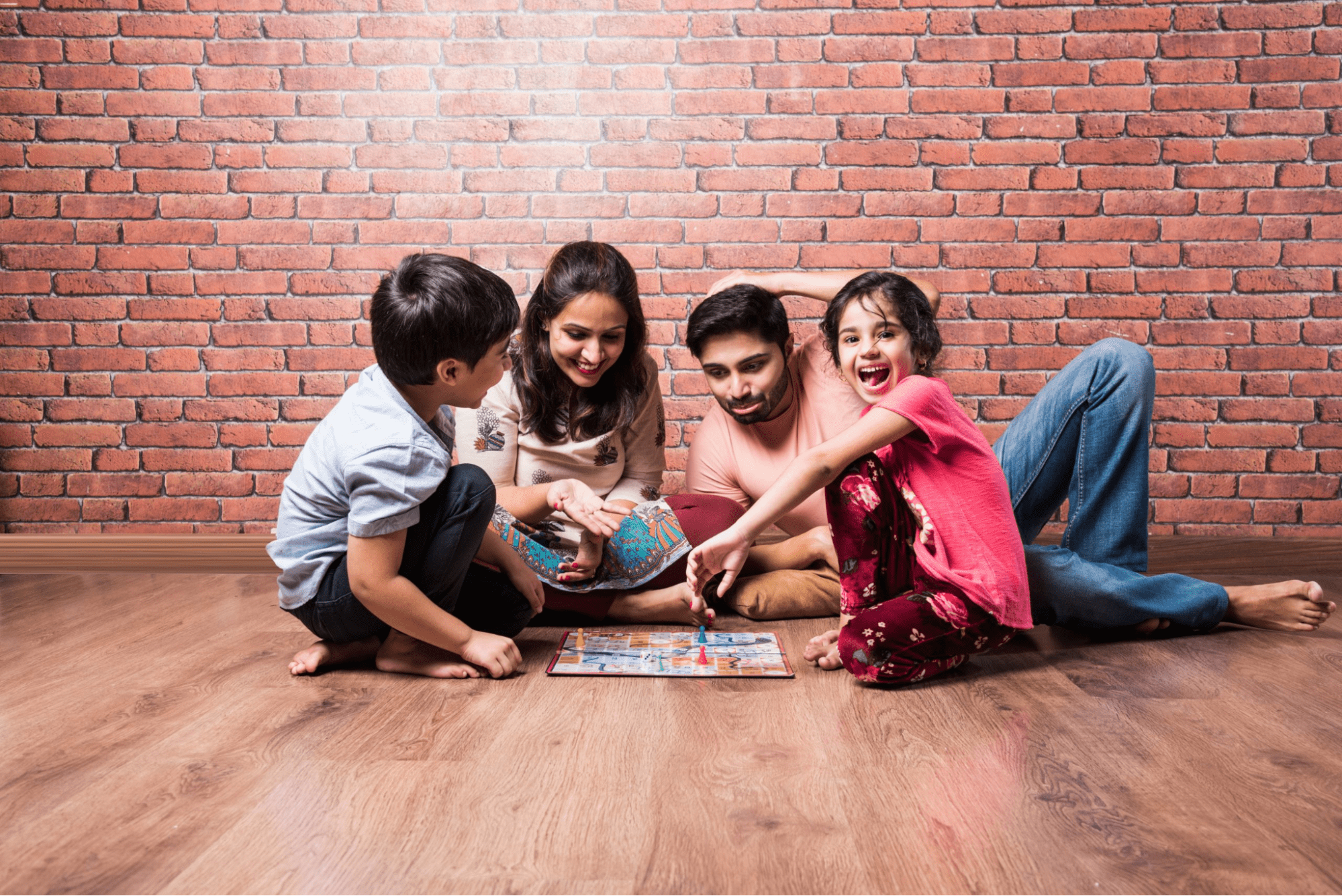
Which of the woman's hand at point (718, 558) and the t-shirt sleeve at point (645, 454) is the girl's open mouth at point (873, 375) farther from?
the t-shirt sleeve at point (645, 454)

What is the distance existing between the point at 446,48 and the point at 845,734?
2.30 meters

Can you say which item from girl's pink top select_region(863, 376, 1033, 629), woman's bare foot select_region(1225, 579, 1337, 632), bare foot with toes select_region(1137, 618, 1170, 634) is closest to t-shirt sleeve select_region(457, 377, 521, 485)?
girl's pink top select_region(863, 376, 1033, 629)

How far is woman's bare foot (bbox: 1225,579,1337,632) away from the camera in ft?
5.48

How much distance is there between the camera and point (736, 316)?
182 cm

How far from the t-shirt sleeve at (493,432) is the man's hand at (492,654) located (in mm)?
489

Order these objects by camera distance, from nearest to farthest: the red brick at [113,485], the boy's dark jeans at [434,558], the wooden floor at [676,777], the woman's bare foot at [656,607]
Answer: the wooden floor at [676,777] → the boy's dark jeans at [434,558] → the woman's bare foot at [656,607] → the red brick at [113,485]

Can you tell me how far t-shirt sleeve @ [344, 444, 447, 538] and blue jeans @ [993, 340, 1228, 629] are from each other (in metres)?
1.15

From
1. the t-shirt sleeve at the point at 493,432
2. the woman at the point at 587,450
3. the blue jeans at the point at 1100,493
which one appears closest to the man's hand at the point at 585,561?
the woman at the point at 587,450

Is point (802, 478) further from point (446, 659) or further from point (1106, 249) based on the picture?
point (1106, 249)

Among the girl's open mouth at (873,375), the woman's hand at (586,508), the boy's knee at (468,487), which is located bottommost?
the woman's hand at (586,508)

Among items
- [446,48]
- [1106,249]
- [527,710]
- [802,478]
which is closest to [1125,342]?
[802,478]

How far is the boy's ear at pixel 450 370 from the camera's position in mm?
1334

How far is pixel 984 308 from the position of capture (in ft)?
8.36

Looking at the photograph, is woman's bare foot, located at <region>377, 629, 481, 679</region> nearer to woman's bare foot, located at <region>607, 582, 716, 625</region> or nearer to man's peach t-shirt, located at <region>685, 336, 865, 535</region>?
woman's bare foot, located at <region>607, 582, 716, 625</region>
